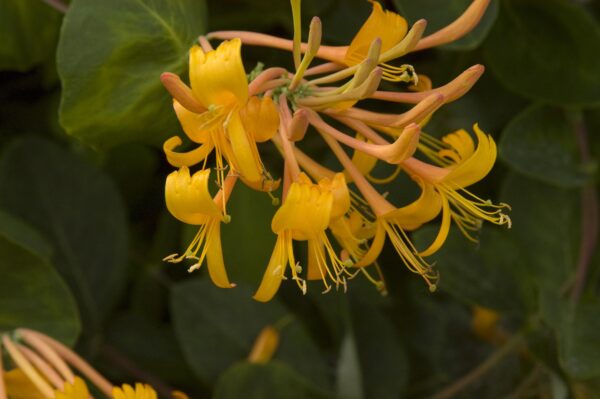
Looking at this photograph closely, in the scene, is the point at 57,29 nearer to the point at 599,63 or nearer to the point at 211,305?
the point at 211,305

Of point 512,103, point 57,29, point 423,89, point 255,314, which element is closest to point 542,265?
point 512,103

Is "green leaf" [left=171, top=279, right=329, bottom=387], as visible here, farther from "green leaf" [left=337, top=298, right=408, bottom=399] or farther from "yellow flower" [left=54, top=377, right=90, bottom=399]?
"yellow flower" [left=54, top=377, right=90, bottom=399]

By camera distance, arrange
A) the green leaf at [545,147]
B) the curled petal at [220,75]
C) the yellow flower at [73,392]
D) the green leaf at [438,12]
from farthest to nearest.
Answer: the green leaf at [545,147] → the green leaf at [438,12] → the yellow flower at [73,392] → the curled petal at [220,75]

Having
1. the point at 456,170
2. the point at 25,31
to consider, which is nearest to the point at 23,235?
the point at 25,31

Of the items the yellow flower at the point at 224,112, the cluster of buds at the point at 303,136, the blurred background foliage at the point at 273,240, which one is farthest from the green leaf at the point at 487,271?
the yellow flower at the point at 224,112

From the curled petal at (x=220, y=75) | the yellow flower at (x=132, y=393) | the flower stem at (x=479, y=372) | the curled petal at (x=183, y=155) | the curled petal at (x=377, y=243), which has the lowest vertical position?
the flower stem at (x=479, y=372)

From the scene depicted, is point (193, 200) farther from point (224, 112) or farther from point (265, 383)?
point (265, 383)

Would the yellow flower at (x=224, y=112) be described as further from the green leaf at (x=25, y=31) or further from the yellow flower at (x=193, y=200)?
the green leaf at (x=25, y=31)
